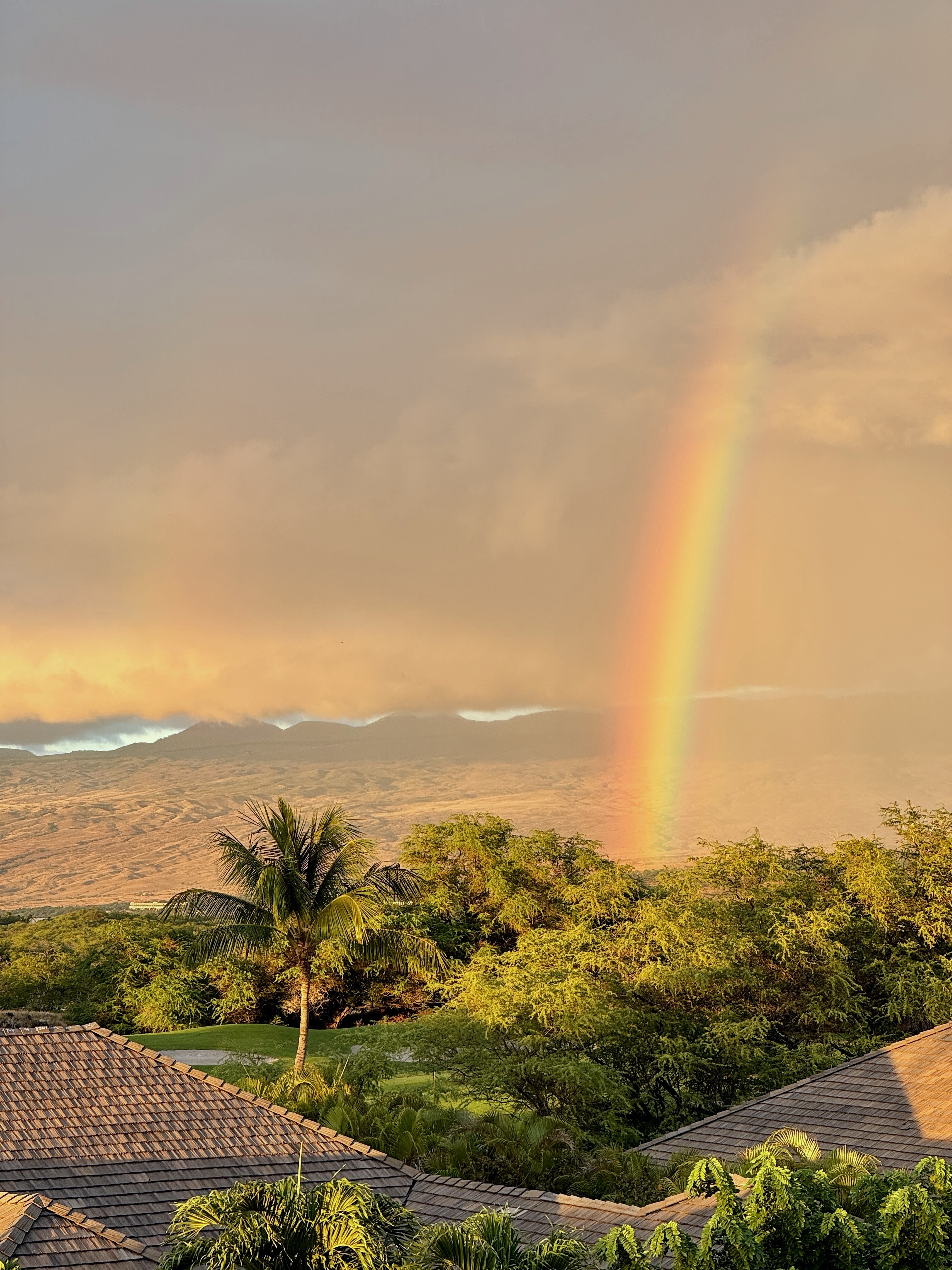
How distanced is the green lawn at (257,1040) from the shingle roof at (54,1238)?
27.3m

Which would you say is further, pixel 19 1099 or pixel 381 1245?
pixel 19 1099

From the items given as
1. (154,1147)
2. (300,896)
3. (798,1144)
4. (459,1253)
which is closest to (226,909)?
(300,896)

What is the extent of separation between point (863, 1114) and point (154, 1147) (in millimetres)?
12884

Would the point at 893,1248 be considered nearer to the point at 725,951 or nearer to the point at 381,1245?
the point at 381,1245

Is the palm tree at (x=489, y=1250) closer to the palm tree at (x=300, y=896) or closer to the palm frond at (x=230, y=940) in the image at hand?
the palm tree at (x=300, y=896)

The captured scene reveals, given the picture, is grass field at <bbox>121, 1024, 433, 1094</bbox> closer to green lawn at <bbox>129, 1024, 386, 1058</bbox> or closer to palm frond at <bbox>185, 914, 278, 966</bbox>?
green lawn at <bbox>129, 1024, 386, 1058</bbox>

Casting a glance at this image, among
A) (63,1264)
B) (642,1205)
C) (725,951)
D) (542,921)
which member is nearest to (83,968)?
(542,921)

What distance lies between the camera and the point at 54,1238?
1335 centimetres

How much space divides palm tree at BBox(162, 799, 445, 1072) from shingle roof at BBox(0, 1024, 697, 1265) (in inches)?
518

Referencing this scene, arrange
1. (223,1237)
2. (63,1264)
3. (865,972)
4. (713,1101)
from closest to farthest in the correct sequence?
1. (223,1237)
2. (63,1264)
3. (713,1101)
4. (865,972)

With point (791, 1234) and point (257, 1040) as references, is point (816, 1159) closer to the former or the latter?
point (791, 1234)

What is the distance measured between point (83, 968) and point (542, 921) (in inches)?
830

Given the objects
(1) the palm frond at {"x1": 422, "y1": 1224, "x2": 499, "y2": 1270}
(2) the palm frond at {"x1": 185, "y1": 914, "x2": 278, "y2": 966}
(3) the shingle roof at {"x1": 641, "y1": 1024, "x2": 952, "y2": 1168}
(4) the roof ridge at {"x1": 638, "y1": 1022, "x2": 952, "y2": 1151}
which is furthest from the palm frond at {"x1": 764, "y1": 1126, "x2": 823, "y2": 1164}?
(2) the palm frond at {"x1": 185, "y1": 914, "x2": 278, "y2": 966}

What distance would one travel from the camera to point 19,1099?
1661cm
